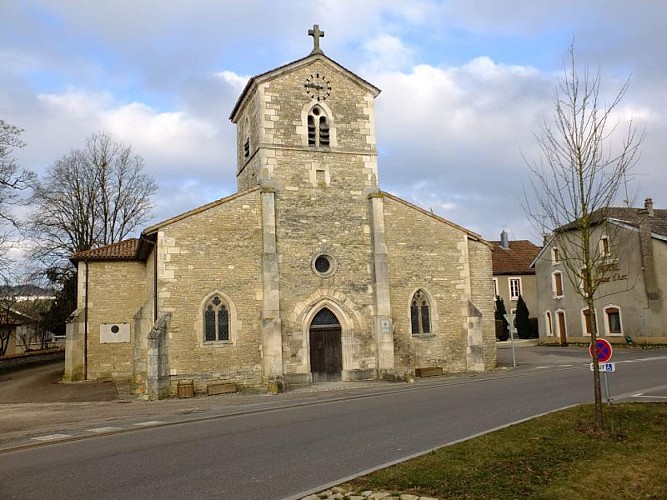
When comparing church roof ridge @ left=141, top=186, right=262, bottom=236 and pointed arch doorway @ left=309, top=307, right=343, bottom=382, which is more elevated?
church roof ridge @ left=141, top=186, right=262, bottom=236

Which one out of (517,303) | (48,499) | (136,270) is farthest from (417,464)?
(517,303)

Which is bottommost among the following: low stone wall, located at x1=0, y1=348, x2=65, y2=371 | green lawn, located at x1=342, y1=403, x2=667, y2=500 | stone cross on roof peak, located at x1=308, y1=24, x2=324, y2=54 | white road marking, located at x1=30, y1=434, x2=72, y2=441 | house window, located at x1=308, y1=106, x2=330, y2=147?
white road marking, located at x1=30, y1=434, x2=72, y2=441

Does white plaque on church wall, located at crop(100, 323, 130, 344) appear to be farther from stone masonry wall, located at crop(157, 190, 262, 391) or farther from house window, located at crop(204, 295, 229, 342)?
house window, located at crop(204, 295, 229, 342)

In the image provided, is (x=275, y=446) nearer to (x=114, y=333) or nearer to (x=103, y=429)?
(x=103, y=429)

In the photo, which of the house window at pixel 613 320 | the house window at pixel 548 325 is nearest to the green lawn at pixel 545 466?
the house window at pixel 613 320

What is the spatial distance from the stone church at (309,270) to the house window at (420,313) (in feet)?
0.17

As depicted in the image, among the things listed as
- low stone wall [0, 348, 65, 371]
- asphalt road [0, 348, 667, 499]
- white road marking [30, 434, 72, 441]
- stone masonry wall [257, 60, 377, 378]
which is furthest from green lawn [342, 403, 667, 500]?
low stone wall [0, 348, 65, 371]

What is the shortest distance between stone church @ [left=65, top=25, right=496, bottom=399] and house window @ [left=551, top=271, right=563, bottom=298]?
16.9 metres

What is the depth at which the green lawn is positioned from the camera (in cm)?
630

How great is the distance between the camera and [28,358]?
35.2 m

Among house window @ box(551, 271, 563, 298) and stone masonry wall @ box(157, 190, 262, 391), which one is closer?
stone masonry wall @ box(157, 190, 262, 391)

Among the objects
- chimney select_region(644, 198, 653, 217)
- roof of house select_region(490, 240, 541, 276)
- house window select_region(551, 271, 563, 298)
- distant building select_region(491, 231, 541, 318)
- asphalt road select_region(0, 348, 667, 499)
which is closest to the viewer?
asphalt road select_region(0, 348, 667, 499)

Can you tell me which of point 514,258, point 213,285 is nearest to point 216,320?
point 213,285

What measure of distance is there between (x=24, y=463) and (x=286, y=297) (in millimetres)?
11631
